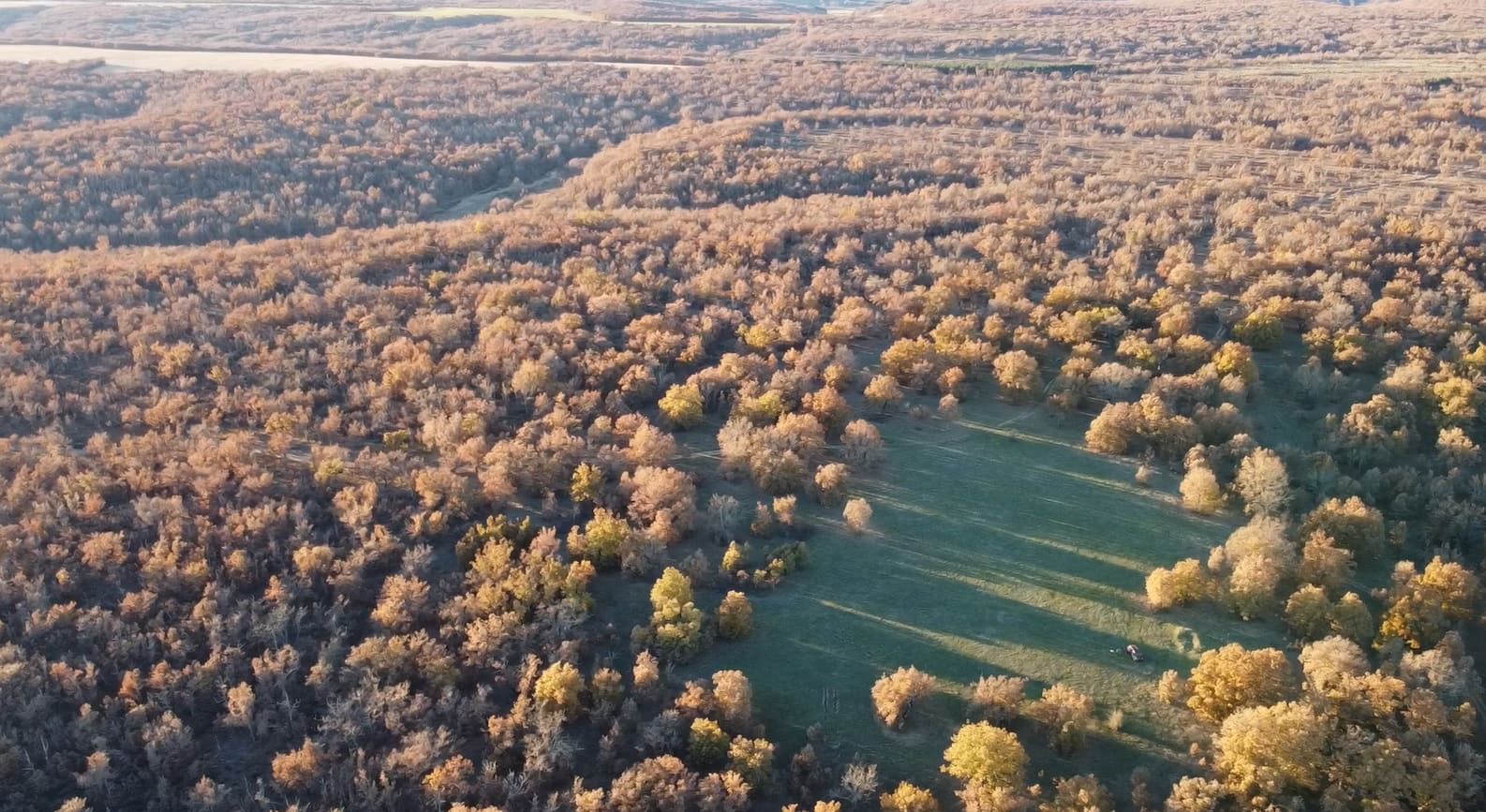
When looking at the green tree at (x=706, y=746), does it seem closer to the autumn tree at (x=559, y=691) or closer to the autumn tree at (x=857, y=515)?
the autumn tree at (x=559, y=691)

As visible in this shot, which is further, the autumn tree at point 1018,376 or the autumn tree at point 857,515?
the autumn tree at point 1018,376

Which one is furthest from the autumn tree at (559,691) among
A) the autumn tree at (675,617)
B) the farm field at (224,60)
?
the farm field at (224,60)

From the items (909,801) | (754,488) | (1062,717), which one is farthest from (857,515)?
(909,801)

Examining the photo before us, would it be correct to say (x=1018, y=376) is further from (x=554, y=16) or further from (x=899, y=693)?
(x=554, y=16)

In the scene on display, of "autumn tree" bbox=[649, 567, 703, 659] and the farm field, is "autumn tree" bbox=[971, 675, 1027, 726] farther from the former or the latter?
the farm field

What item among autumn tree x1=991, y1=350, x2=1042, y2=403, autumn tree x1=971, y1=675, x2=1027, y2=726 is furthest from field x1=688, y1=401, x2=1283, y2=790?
autumn tree x1=991, y1=350, x2=1042, y2=403

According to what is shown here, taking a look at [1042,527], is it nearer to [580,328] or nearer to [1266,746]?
[1266,746]
